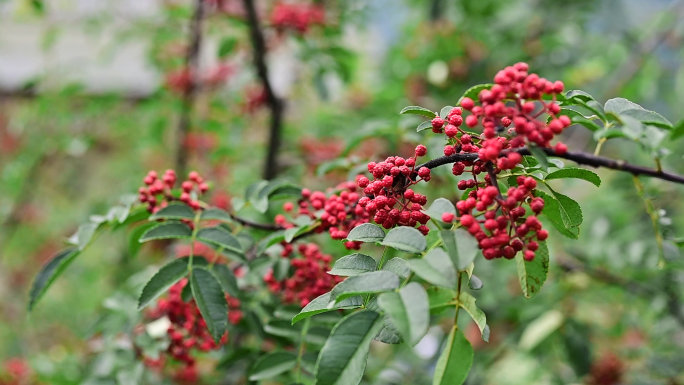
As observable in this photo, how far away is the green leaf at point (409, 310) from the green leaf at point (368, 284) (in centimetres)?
1

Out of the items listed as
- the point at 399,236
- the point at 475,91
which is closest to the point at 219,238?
the point at 399,236

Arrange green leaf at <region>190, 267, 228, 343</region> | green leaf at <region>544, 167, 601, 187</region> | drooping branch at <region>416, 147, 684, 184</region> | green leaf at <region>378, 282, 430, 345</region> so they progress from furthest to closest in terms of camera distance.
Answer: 1. green leaf at <region>190, 267, 228, 343</region>
2. green leaf at <region>544, 167, 601, 187</region>
3. drooping branch at <region>416, 147, 684, 184</region>
4. green leaf at <region>378, 282, 430, 345</region>

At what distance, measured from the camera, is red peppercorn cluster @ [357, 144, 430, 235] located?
757mm

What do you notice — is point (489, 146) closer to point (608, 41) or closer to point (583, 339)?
point (583, 339)

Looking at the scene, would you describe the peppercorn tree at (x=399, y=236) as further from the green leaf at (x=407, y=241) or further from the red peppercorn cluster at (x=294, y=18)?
the red peppercorn cluster at (x=294, y=18)

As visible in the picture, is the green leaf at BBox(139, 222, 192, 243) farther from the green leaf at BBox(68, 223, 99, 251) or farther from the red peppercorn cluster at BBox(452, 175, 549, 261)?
the red peppercorn cluster at BBox(452, 175, 549, 261)

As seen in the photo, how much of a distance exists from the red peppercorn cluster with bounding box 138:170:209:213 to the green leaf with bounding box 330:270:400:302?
509 millimetres

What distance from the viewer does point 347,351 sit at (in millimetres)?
605

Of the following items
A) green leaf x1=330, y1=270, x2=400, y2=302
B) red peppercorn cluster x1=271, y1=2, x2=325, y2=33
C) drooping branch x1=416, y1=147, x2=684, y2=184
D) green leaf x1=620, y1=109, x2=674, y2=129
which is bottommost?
green leaf x1=330, y1=270, x2=400, y2=302

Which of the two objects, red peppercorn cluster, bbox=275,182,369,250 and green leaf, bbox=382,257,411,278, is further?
red peppercorn cluster, bbox=275,182,369,250

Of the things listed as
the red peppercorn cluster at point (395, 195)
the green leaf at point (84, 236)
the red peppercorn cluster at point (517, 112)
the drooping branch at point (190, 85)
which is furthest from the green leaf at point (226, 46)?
the red peppercorn cluster at point (517, 112)

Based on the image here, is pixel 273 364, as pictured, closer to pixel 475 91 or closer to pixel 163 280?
pixel 163 280

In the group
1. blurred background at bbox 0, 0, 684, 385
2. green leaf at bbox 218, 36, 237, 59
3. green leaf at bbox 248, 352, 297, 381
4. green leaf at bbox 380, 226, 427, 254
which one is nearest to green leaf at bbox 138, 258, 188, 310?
green leaf at bbox 248, 352, 297, 381

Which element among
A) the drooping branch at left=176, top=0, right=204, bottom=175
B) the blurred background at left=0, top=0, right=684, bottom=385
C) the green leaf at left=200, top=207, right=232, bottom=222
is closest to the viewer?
the green leaf at left=200, top=207, right=232, bottom=222
